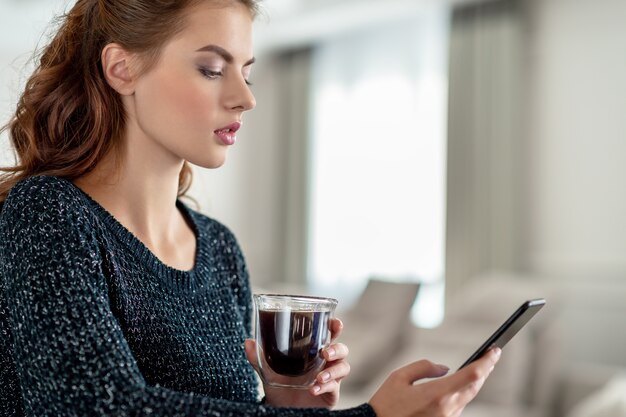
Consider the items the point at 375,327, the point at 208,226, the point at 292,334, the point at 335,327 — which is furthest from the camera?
the point at 375,327

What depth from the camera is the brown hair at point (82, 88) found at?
1.21 meters

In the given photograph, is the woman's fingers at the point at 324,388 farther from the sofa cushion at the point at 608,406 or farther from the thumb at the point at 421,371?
the sofa cushion at the point at 608,406

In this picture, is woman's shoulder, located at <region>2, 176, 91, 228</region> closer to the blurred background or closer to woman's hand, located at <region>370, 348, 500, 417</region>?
woman's hand, located at <region>370, 348, 500, 417</region>

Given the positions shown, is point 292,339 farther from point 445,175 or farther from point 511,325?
point 445,175

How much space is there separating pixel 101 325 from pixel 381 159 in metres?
Result: 5.66

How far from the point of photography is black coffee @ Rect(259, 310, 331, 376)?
3.39ft

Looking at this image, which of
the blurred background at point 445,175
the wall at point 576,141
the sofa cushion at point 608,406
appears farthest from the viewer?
the wall at point 576,141

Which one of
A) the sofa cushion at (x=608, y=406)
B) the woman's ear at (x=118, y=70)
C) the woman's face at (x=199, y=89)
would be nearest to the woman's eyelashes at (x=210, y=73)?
the woman's face at (x=199, y=89)

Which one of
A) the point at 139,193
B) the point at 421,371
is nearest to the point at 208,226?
the point at 139,193

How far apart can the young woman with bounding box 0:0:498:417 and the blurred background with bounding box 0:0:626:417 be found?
2.55 meters

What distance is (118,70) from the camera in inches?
48.8

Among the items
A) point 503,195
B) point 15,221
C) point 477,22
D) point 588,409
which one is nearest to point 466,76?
point 477,22

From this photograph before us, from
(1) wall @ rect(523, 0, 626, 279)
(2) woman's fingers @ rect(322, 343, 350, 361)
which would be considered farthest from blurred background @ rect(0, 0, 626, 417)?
(2) woman's fingers @ rect(322, 343, 350, 361)

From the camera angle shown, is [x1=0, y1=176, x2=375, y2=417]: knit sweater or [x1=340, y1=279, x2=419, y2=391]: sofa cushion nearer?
[x1=0, y1=176, x2=375, y2=417]: knit sweater
